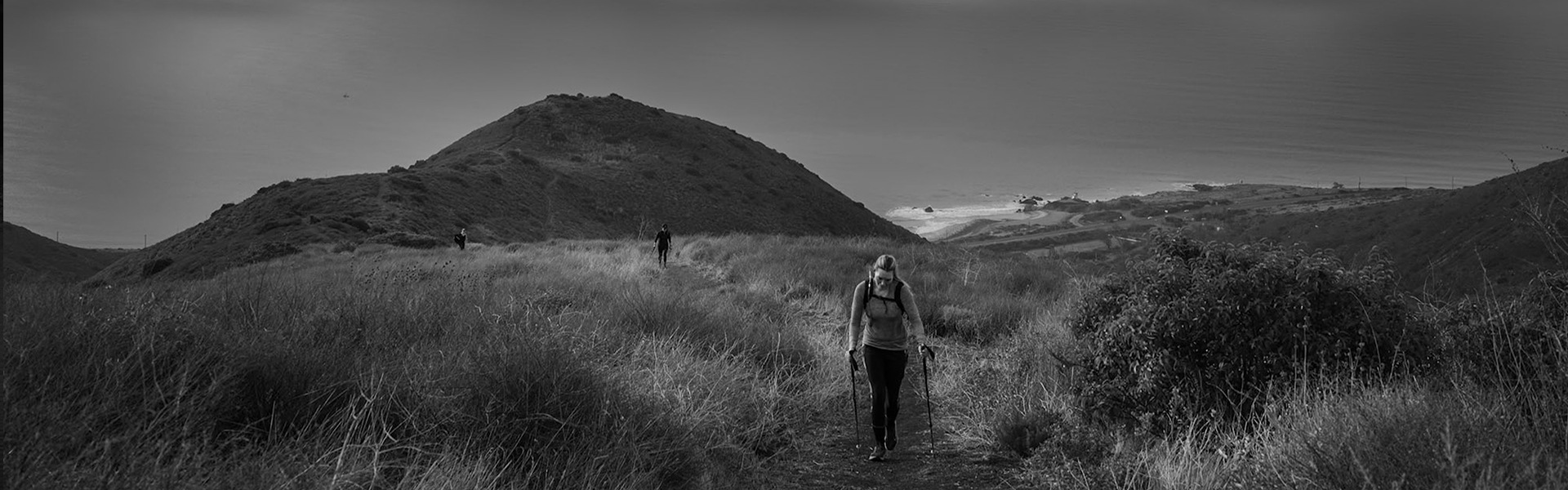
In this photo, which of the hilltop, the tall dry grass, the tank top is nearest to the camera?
the tall dry grass

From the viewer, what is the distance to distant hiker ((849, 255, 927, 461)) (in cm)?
777

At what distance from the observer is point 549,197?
68750mm

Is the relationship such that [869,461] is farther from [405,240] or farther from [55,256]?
[55,256]

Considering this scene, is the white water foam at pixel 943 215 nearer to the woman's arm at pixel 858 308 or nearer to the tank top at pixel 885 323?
the woman's arm at pixel 858 308

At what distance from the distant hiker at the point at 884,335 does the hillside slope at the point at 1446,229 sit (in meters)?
48.3

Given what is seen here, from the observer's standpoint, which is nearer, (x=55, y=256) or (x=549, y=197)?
(x=55, y=256)

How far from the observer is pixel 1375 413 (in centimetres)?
472

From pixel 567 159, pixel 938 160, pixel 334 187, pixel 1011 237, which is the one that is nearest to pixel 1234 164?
pixel 938 160

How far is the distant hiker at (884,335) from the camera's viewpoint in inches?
306

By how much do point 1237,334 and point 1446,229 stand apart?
7026 cm

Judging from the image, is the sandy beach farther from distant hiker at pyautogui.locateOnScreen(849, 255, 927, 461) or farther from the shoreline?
distant hiker at pyautogui.locateOnScreen(849, 255, 927, 461)

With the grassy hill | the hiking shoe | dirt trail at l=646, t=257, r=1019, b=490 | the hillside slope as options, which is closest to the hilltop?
the grassy hill

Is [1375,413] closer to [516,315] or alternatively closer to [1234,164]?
[516,315]

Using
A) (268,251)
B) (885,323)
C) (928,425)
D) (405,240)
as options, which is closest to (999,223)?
(405,240)
